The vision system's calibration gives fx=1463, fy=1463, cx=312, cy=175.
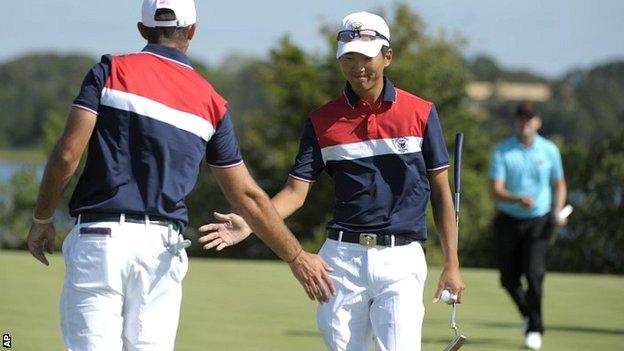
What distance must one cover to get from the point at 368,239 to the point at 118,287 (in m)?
1.57

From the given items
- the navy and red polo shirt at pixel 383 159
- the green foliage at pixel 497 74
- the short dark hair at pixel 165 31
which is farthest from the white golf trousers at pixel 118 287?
the green foliage at pixel 497 74

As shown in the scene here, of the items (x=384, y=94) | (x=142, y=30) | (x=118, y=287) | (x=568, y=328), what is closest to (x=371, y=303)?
(x=384, y=94)

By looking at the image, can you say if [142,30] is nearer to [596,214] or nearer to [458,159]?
[458,159]

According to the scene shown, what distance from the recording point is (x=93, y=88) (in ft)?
20.0

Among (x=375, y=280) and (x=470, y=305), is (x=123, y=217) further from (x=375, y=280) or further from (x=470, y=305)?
(x=470, y=305)

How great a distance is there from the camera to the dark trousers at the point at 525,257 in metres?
13.0

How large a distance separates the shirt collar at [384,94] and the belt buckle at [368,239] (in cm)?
71

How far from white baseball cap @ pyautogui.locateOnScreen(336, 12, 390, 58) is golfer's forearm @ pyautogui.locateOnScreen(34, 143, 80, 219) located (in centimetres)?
178

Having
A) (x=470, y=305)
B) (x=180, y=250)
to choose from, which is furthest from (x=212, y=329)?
(x=180, y=250)

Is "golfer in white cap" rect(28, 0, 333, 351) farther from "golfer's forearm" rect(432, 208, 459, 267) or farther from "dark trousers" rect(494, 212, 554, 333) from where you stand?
"dark trousers" rect(494, 212, 554, 333)

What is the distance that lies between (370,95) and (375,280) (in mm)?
984

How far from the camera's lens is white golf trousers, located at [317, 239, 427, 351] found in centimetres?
718

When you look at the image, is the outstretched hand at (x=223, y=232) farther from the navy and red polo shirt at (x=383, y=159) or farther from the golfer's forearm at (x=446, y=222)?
the golfer's forearm at (x=446, y=222)

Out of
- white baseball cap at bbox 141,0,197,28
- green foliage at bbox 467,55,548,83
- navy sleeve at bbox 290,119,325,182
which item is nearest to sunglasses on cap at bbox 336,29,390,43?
navy sleeve at bbox 290,119,325,182
